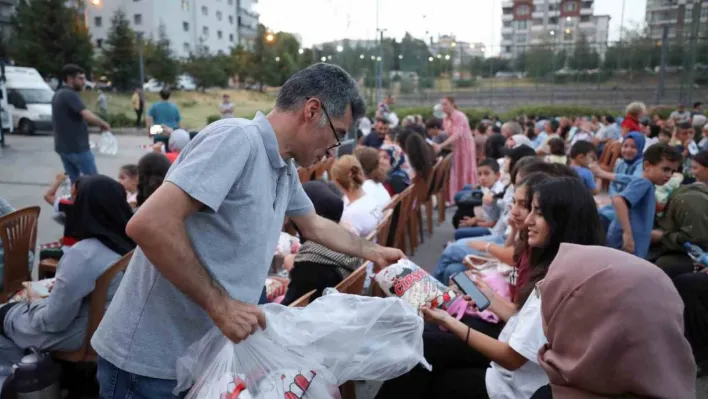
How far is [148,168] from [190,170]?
248 centimetres

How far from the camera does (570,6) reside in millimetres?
36375

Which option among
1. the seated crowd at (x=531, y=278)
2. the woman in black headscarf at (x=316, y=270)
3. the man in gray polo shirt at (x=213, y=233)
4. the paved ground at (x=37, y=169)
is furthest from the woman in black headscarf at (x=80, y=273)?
the paved ground at (x=37, y=169)

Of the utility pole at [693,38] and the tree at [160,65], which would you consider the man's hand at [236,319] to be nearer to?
the utility pole at [693,38]

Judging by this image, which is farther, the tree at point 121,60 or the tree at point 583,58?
the tree at point 121,60

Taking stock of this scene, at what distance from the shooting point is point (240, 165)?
4.58 feet

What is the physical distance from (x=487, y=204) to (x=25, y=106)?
689 inches

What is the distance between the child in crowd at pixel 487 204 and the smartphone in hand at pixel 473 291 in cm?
245

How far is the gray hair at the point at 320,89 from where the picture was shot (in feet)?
5.20

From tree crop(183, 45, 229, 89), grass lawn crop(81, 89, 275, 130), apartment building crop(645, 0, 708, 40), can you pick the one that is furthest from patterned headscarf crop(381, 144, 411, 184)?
tree crop(183, 45, 229, 89)

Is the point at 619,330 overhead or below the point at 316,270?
overhead

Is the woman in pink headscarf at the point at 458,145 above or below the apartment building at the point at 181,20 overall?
below

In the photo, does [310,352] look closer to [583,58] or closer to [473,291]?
[473,291]

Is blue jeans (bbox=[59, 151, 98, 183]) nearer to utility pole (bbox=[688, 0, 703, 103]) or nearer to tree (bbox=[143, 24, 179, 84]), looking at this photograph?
utility pole (bbox=[688, 0, 703, 103])

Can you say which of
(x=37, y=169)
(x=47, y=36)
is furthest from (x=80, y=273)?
(x=47, y=36)
